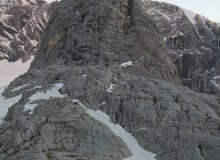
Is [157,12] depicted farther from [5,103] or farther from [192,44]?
[5,103]

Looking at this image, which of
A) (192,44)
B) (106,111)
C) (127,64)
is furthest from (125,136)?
(192,44)

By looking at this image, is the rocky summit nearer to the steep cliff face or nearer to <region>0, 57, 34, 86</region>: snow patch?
the steep cliff face

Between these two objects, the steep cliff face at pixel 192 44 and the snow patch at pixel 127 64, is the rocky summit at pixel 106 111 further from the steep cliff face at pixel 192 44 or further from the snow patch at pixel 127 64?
the steep cliff face at pixel 192 44

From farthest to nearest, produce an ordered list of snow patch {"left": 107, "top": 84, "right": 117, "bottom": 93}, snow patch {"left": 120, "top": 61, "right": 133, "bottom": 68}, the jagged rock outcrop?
the jagged rock outcrop → snow patch {"left": 120, "top": 61, "right": 133, "bottom": 68} → snow patch {"left": 107, "top": 84, "right": 117, "bottom": 93}

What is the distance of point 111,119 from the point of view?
143 ft

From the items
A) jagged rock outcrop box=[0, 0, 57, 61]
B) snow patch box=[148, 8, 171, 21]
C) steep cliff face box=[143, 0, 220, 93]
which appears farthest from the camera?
jagged rock outcrop box=[0, 0, 57, 61]

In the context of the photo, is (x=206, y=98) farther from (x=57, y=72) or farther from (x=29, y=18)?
(x=29, y=18)

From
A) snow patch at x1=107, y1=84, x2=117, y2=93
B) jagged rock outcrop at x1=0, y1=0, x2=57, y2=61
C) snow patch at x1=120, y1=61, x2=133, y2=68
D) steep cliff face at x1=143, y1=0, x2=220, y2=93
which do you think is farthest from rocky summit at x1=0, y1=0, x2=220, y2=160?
jagged rock outcrop at x1=0, y1=0, x2=57, y2=61

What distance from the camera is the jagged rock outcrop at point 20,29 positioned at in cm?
17038

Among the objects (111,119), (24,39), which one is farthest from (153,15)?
(111,119)

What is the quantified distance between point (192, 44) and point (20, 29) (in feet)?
280

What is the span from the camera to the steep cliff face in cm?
9606

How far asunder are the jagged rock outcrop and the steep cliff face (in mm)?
58266

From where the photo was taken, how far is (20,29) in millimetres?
174375
